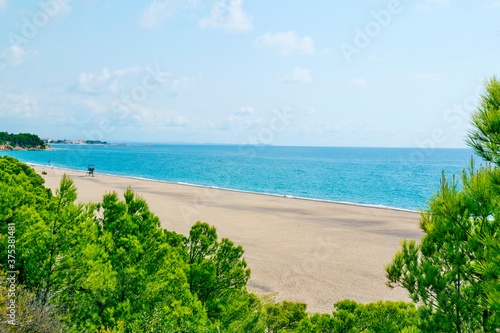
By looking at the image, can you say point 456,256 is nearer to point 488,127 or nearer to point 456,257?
point 456,257

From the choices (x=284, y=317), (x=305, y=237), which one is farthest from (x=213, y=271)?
(x=305, y=237)

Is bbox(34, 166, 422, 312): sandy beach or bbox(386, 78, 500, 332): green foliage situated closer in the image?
bbox(386, 78, 500, 332): green foliage

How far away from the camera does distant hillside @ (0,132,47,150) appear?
544 feet

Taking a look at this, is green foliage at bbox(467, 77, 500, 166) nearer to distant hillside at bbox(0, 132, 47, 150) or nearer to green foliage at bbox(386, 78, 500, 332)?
green foliage at bbox(386, 78, 500, 332)

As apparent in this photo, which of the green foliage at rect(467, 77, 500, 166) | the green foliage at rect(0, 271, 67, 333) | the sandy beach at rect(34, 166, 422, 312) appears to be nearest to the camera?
the green foliage at rect(467, 77, 500, 166)

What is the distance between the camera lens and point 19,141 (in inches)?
6959

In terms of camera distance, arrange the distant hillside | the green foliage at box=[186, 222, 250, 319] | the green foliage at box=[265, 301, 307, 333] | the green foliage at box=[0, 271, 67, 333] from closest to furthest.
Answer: the green foliage at box=[0, 271, 67, 333] → the green foliage at box=[186, 222, 250, 319] → the green foliage at box=[265, 301, 307, 333] → the distant hillside

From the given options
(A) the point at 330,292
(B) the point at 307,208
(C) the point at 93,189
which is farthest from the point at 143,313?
(C) the point at 93,189

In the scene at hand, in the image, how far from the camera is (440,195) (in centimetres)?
588

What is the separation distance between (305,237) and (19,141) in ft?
669

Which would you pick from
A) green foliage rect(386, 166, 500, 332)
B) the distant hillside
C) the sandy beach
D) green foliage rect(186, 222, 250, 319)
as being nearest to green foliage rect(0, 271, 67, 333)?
green foliage rect(186, 222, 250, 319)

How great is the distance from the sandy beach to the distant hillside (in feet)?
539

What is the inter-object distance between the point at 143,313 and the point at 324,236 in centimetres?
1760

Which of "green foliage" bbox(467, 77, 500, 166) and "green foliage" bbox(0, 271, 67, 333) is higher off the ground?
"green foliage" bbox(467, 77, 500, 166)
